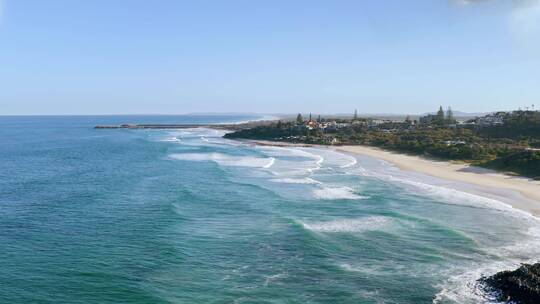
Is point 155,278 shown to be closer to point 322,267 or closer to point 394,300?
point 322,267

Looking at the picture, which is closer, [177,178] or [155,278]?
[155,278]

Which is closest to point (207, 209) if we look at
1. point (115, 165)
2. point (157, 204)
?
point (157, 204)

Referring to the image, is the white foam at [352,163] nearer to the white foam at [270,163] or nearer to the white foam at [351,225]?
the white foam at [270,163]

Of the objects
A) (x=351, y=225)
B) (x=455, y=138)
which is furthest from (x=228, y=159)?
(x=455, y=138)

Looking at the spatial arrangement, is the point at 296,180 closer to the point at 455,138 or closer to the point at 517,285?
the point at 517,285

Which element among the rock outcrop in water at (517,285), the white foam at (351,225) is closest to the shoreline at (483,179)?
the white foam at (351,225)

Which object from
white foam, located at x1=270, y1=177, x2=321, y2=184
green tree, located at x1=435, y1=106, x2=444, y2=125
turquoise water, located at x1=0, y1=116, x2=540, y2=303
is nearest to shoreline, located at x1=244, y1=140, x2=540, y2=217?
turquoise water, located at x1=0, y1=116, x2=540, y2=303
